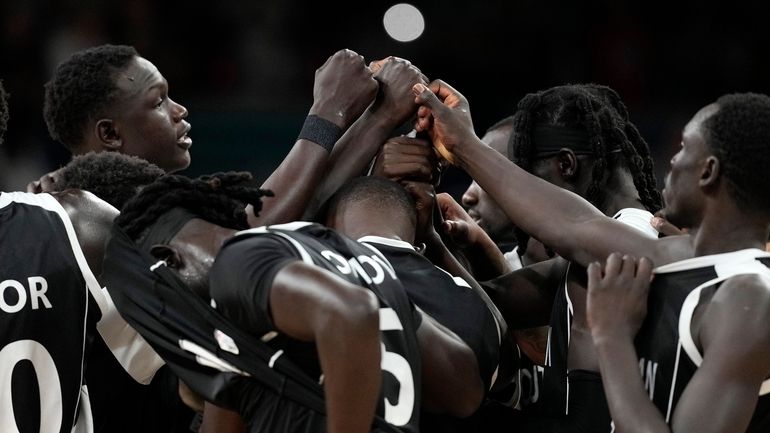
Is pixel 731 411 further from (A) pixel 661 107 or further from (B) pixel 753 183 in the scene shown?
(A) pixel 661 107

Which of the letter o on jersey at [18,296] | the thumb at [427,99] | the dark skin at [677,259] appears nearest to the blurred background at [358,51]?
the thumb at [427,99]

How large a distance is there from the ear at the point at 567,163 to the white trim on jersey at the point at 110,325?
1510 millimetres

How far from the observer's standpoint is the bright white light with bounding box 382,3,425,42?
10.2 m

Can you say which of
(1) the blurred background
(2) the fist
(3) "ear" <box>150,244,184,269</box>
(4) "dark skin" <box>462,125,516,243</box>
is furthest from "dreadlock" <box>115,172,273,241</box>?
(1) the blurred background

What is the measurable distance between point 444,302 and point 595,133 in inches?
37.7

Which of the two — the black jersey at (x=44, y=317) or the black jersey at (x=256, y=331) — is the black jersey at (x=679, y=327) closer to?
the black jersey at (x=256, y=331)

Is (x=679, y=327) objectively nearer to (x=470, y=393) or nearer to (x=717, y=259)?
(x=717, y=259)

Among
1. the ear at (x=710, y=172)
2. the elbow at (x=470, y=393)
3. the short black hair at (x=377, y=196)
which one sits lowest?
the elbow at (x=470, y=393)

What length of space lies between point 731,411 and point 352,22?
783 centimetres

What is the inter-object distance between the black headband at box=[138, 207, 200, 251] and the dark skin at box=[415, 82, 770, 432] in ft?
3.47

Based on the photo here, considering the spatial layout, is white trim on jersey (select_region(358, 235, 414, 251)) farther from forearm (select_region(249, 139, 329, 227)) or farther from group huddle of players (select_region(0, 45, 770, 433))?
forearm (select_region(249, 139, 329, 227))

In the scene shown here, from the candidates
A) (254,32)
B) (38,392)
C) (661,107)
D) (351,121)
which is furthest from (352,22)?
(38,392)

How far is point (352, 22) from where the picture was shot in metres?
10.2

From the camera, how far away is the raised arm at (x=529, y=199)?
3.34 m
